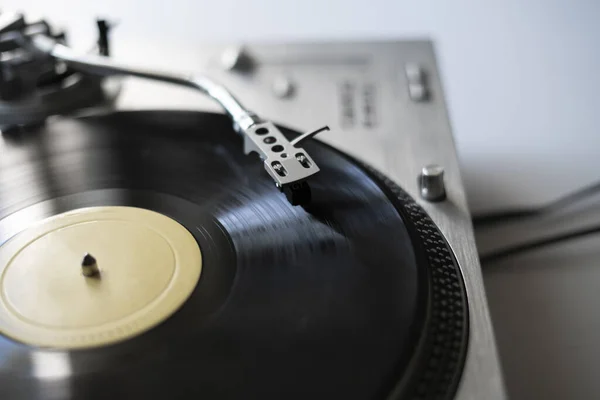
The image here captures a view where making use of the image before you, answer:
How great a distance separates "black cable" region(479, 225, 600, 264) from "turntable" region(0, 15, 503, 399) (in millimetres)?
97

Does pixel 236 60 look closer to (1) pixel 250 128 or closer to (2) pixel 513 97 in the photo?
(1) pixel 250 128

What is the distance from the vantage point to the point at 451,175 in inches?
29.2

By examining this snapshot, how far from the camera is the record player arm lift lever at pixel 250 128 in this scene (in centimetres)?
62

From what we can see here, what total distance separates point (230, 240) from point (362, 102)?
0.33 meters

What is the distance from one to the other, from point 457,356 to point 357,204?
0.17m

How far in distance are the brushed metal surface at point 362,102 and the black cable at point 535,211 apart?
0.10 metres

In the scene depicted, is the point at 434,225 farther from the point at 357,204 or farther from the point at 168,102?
the point at 168,102

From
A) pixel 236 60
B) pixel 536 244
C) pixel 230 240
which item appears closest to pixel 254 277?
pixel 230 240

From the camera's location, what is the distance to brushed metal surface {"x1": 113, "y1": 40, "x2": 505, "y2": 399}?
0.73 meters

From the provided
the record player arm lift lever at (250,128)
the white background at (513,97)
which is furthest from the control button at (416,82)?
the record player arm lift lever at (250,128)

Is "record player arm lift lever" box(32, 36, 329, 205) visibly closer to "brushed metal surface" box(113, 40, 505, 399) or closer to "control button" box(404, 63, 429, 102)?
"brushed metal surface" box(113, 40, 505, 399)

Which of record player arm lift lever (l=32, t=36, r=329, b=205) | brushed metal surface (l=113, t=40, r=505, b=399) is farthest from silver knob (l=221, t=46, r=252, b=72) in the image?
record player arm lift lever (l=32, t=36, r=329, b=205)

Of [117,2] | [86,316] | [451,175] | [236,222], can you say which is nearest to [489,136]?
[451,175]

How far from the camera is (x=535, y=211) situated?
2.72ft
